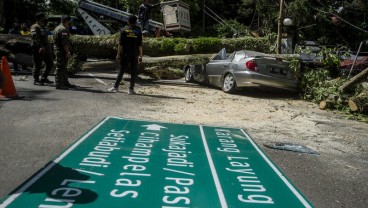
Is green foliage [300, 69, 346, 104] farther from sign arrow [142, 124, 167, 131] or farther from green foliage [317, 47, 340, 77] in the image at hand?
sign arrow [142, 124, 167, 131]

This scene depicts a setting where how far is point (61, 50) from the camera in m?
8.99

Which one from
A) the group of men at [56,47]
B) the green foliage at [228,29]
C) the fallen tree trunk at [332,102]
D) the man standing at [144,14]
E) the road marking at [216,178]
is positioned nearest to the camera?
the road marking at [216,178]

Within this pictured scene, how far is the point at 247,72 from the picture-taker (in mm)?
10305

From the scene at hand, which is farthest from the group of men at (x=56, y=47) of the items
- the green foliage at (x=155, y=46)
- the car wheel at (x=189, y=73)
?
the car wheel at (x=189, y=73)

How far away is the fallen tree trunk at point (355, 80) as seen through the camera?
903cm

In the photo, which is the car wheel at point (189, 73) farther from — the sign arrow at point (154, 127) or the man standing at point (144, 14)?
the sign arrow at point (154, 127)

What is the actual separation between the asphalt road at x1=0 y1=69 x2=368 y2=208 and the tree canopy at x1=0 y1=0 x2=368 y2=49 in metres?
14.8

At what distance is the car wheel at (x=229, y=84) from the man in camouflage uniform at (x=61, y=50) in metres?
4.77

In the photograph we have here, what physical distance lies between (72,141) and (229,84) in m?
6.92

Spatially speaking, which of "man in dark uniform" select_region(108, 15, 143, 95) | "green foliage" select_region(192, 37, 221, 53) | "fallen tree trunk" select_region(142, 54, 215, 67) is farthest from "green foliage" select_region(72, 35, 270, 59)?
"man in dark uniform" select_region(108, 15, 143, 95)

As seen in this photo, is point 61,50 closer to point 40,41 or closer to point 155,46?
point 40,41

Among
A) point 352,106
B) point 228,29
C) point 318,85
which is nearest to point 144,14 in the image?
point 318,85

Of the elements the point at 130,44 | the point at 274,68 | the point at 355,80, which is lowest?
the point at 355,80

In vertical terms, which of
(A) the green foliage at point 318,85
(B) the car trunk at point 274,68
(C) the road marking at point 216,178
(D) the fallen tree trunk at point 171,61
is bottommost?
(C) the road marking at point 216,178
